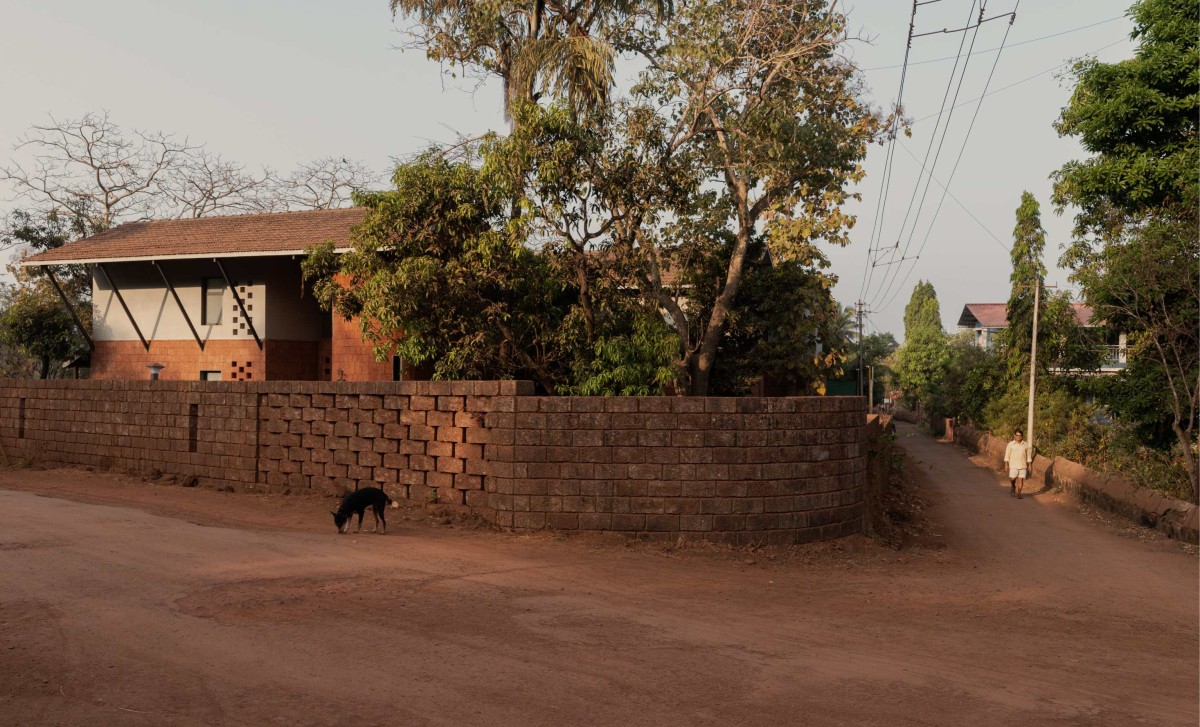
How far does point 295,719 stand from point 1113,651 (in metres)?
6.84

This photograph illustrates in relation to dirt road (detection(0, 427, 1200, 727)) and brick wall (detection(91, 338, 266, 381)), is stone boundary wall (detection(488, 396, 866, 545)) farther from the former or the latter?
brick wall (detection(91, 338, 266, 381))

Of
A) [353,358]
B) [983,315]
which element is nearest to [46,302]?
[353,358]

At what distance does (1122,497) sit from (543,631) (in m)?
15.7

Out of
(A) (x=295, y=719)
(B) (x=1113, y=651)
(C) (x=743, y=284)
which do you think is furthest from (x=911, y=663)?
(C) (x=743, y=284)

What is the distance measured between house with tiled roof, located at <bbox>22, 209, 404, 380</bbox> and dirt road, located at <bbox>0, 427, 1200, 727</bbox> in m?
10.3

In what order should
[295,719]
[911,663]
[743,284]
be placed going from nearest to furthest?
[295,719], [911,663], [743,284]

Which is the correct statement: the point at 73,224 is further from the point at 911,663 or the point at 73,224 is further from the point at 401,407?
the point at 911,663

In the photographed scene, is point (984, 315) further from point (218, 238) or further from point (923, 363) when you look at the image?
point (218, 238)

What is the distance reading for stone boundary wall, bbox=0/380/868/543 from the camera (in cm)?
1175

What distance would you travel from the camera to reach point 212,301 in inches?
944

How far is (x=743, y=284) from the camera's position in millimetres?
17969

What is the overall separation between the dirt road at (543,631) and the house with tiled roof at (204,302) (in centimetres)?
1032

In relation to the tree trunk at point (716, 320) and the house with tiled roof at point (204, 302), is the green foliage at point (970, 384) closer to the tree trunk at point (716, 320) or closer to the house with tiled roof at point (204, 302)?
the tree trunk at point (716, 320)

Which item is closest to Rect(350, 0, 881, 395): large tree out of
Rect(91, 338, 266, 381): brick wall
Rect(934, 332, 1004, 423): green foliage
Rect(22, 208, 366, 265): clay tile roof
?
Rect(22, 208, 366, 265): clay tile roof
